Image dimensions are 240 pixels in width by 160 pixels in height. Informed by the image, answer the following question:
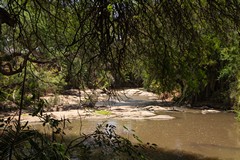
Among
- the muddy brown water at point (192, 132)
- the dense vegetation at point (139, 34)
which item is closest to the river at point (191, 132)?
the muddy brown water at point (192, 132)

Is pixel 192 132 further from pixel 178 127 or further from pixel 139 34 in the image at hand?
pixel 139 34

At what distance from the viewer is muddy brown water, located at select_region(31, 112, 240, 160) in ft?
33.4

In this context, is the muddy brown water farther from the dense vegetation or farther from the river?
the dense vegetation

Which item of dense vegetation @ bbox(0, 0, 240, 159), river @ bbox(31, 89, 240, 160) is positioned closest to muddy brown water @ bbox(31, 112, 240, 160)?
river @ bbox(31, 89, 240, 160)

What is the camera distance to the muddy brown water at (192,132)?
10.2 meters

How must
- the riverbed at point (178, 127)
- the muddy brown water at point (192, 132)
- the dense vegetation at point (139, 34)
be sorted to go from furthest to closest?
1. the riverbed at point (178, 127)
2. the muddy brown water at point (192, 132)
3. the dense vegetation at point (139, 34)

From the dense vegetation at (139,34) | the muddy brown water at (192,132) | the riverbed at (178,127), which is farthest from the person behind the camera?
the riverbed at (178,127)

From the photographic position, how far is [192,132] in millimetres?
12703

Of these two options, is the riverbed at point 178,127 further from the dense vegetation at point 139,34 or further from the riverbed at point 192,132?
the dense vegetation at point 139,34

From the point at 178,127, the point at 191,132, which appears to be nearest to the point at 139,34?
the point at 191,132

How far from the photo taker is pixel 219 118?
1555cm

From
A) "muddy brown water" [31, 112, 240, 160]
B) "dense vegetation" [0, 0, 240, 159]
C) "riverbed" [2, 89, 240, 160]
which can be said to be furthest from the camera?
"riverbed" [2, 89, 240, 160]

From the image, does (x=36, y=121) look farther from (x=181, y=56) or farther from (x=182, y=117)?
(x=181, y=56)

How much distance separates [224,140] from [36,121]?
706 centimetres
